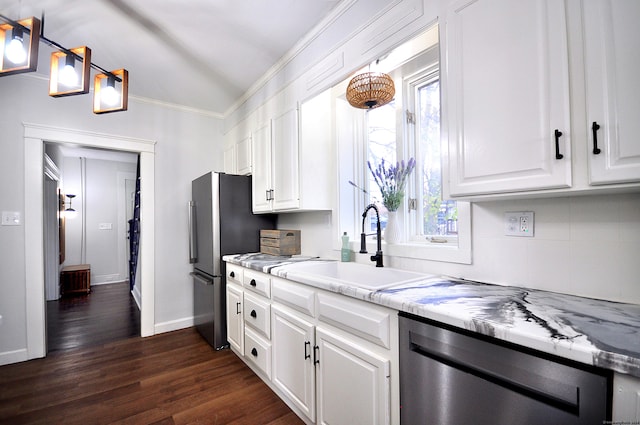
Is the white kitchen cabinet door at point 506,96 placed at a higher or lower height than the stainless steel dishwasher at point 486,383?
higher

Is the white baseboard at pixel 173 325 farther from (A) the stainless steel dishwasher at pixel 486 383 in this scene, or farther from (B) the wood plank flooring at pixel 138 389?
(A) the stainless steel dishwasher at pixel 486 383

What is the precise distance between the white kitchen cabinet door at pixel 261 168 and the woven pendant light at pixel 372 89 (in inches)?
39.2

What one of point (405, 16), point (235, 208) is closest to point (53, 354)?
point (235, 208)

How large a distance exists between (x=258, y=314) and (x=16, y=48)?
1962 millimetres

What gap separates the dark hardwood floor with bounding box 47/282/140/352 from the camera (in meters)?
3.05

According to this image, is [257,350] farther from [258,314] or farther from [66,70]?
[66,70]

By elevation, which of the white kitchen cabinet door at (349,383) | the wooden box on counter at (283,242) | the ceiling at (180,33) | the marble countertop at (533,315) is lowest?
the white kitchen cabinet door at (349,383)

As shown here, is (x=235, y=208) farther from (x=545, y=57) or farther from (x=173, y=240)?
(x=545, y=57)

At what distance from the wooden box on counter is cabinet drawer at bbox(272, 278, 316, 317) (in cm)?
72

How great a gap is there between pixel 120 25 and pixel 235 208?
1625mm

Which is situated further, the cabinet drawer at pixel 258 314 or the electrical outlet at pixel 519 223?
the cabinet drawer at pixel 258 314

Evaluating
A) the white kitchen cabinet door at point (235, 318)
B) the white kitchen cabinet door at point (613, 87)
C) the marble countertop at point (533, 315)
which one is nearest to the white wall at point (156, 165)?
the white kitchen cabinet door at point (235, 318)

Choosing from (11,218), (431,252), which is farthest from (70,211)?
(431,252)

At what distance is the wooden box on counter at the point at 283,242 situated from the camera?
266 cm
